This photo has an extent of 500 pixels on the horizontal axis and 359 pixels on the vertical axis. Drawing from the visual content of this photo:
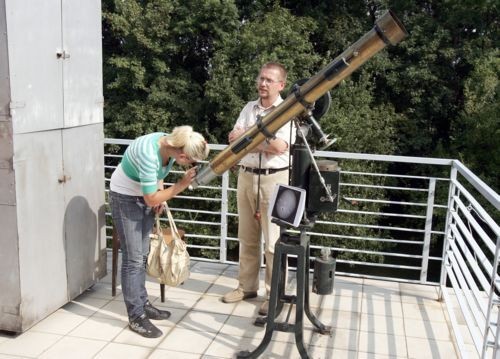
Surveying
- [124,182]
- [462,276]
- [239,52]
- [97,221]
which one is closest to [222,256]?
[97,221]

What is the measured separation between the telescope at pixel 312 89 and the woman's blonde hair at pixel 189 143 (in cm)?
9

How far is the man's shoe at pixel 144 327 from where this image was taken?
316cm

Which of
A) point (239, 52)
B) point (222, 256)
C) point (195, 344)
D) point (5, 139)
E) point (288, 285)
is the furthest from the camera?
point (239, 52)

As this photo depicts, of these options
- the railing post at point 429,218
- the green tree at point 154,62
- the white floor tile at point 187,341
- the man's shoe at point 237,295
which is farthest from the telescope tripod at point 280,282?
the green tree at point 154,62

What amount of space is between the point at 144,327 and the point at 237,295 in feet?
2.56

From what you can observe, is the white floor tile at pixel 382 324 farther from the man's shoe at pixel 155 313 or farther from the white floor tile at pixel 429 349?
the man's shoe at pixel 155 313

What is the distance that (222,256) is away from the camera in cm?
455

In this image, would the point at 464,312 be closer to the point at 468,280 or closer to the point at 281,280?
the point at 468,280

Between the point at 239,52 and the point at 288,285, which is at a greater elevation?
the point at 239,52

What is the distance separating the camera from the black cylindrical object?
10.8ft

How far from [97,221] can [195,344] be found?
3.95 ft

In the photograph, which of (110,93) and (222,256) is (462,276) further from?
(110,93)

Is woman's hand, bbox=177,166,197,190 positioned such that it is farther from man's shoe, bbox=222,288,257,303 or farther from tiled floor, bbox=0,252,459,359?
man's shoe, bbox=222,288,257,303

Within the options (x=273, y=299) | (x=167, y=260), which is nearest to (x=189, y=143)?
(x=167, y=260)
